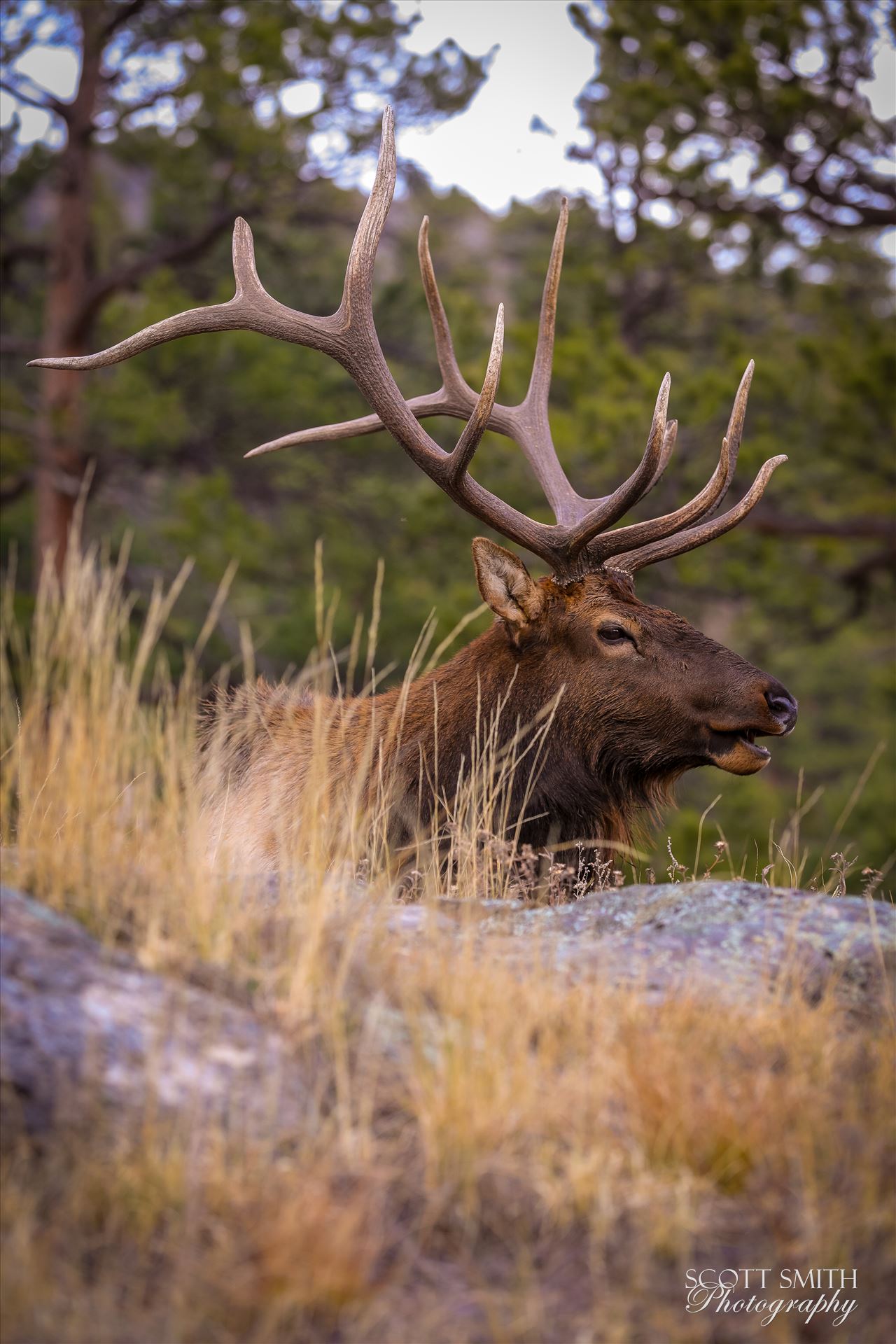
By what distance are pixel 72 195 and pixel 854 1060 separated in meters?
11.5

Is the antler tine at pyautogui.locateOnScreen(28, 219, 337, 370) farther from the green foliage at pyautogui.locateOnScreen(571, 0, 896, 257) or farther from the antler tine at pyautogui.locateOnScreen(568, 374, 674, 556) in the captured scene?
the green foliage at pyautogui.locateOnScreen(571, 0, 896, 257)

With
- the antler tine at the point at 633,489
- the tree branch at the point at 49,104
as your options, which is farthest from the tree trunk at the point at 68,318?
the antler tine at the point at 633,489

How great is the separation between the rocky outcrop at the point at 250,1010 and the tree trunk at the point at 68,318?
28.6 feet

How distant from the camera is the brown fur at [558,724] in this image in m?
4.44

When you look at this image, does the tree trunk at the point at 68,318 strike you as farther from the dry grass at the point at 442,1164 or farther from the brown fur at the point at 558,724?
the dry grass at the point at 442,1164

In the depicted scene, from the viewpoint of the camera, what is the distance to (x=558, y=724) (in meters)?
4.60

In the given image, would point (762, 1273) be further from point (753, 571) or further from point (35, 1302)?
point (753, 571)

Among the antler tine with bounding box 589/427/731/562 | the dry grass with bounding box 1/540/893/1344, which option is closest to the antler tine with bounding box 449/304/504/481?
the antler tine with bounding box 589/427/731/562

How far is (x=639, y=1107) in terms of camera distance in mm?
2277

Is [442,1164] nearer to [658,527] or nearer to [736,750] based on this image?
[736,750]

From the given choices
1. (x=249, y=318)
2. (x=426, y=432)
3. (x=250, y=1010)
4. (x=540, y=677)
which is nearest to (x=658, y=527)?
(x=540, y=677)

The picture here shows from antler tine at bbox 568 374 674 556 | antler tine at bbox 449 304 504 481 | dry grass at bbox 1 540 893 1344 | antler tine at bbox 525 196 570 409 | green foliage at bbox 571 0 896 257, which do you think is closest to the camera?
dry grass at bbox 1 540 893 1344

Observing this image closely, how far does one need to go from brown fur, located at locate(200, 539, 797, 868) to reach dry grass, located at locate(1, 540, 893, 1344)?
1.60 m

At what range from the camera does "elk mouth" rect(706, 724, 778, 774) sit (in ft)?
14.5
